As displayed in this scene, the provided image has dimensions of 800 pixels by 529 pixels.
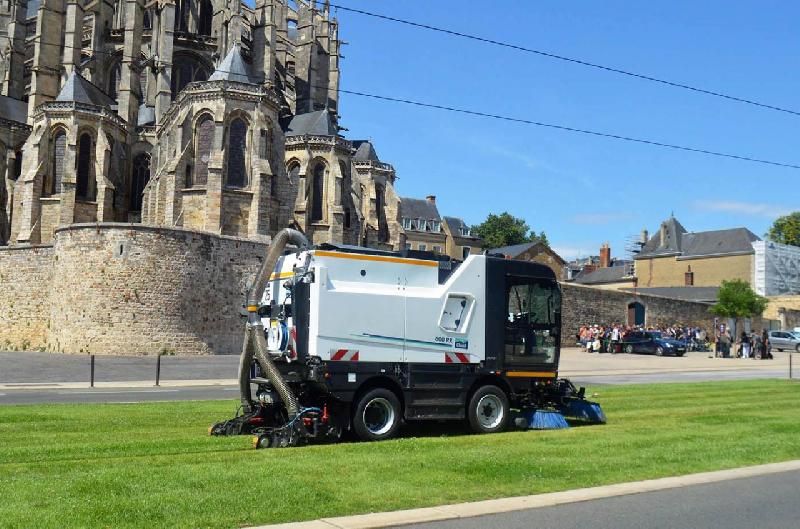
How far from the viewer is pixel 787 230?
286 feet

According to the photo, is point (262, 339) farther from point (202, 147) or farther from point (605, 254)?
point (605, 254)

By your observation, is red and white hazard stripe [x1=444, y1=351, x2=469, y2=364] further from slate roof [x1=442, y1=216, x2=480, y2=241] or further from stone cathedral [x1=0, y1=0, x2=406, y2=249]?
slate roof [x1=442, y1=216, x2=480, y2=241]

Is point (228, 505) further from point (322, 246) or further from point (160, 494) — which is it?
point (322, 246)

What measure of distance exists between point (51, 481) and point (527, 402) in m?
7.52

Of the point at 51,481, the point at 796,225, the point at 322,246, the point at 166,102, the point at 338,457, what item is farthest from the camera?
the point at 796,225

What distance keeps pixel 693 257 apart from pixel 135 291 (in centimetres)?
5710

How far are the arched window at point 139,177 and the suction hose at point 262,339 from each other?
4353 cm

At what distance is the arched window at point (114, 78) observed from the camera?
5691cm

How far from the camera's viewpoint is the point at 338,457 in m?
8.99

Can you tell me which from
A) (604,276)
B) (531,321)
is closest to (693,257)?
(604,276)

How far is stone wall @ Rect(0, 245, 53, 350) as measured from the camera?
35.6m

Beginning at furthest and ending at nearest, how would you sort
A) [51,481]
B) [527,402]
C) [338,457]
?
[527,402], [338,457], [51,481]

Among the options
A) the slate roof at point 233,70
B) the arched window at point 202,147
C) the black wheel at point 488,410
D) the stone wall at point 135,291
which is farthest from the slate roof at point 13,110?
the black wheel at point 488,410

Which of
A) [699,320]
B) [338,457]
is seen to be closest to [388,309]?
[338,457]
